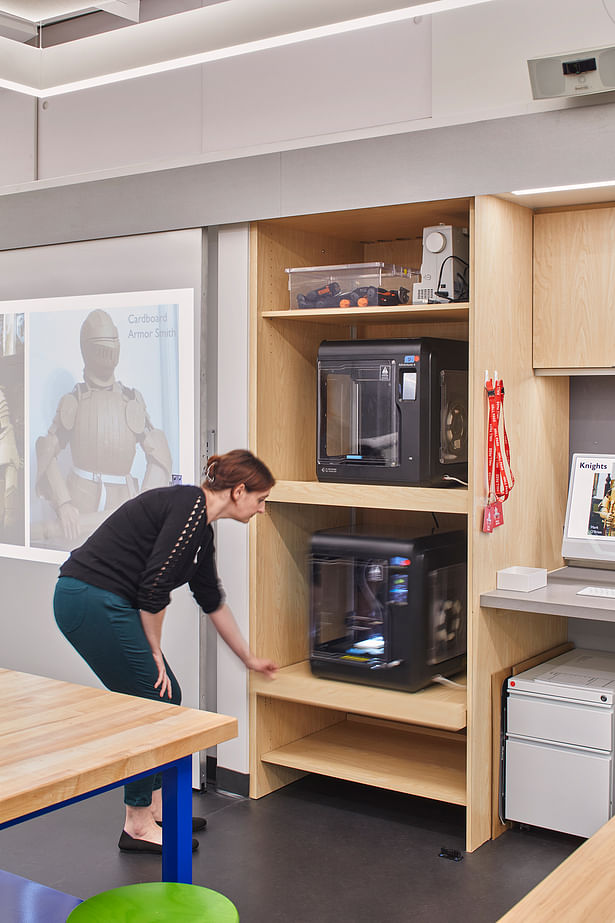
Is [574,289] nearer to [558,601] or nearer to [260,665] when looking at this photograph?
[558,601]

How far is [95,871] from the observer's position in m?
3.11

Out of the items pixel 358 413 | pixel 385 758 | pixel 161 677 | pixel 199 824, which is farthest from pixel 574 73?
pixel 199 824

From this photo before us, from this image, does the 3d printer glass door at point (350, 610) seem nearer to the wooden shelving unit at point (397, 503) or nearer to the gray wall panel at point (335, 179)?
the wooden shelving unit at point (397, 503)

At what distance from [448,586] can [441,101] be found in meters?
1.88

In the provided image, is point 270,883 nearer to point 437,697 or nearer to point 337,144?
point 437,697

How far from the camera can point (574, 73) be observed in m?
2.94

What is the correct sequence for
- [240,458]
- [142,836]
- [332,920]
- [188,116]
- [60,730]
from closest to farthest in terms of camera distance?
[60,730]
[332,920]
[240,458]
[142,836]
[188,116]

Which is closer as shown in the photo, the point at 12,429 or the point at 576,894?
the point at 576,894

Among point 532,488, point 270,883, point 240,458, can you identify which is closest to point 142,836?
point 270,883

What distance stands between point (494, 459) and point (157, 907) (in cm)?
186

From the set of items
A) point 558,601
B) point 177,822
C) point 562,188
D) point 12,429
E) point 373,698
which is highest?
point 562,188

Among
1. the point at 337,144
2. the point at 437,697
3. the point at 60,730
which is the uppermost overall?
the point at 337,144

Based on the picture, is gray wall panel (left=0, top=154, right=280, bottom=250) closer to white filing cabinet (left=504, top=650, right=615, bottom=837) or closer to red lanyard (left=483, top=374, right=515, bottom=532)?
red lanyard (left=483, top=374, right=515, bottom=532)

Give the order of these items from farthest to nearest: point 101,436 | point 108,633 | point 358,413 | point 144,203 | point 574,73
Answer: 1. point 101,436
2. point 144,203
3. point 358,413
4. point 108,633
5. point 574,73
